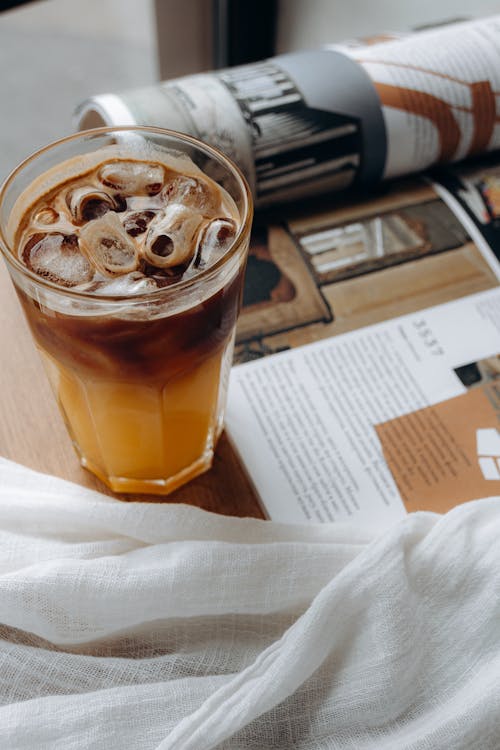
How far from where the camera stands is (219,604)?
0.53m

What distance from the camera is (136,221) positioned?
20.0 inches

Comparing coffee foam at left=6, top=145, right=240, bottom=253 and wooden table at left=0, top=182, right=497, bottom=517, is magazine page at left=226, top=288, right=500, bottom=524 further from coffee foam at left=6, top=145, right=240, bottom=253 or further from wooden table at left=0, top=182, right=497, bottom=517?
coffee foam at left=6, top=145, right=240, bottom=253

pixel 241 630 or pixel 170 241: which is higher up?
pixel 170 241

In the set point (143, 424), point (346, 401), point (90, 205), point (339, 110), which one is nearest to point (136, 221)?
point (90, 205)

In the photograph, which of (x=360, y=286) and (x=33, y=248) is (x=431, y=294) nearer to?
(x=360, y=286)

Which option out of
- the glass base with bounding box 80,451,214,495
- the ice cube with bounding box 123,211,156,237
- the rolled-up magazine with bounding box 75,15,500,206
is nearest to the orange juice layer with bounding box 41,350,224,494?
the glass base with bounding box 80,451,214,495

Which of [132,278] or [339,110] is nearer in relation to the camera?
[132,278]

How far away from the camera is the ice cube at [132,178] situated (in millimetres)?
528

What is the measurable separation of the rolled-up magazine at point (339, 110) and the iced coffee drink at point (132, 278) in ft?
0.73

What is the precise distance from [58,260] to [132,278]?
0.17ft

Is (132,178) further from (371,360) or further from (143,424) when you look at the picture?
(371,360)

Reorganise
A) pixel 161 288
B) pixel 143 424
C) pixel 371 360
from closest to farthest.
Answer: pixel 161 288 < pixel 143 424 < pixel 371 360

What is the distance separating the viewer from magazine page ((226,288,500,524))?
61cm

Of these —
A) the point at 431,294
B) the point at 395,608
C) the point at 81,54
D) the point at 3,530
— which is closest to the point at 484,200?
the point at 431,294
